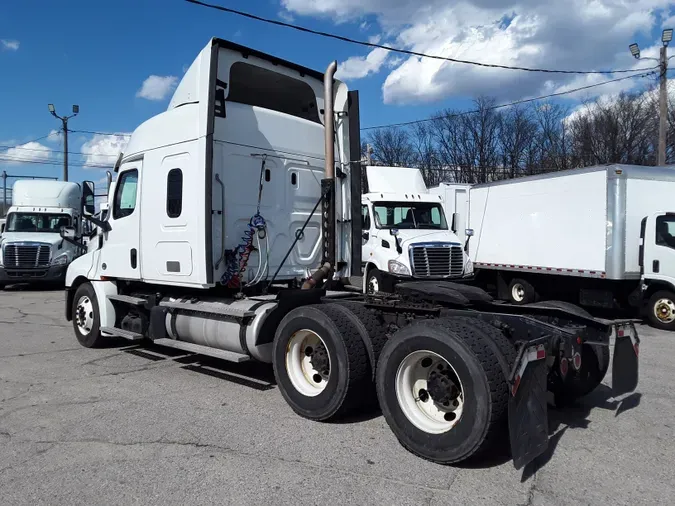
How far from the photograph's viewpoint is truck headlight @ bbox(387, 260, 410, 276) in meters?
12.4

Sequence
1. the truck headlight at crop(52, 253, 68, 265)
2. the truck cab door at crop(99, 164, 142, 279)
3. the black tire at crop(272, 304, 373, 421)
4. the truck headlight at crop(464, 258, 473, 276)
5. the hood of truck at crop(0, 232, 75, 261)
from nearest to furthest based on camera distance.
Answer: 1. the black tire at crop(272, 304, 373, 421)
2. the truck cab door at crop(99, 164, 142, 279)
3. the truck headlight at crop(464, 258, 473, 276)
4. the hood of truck at crop(0, 232, 75, 261)
5. the truck headlight at crop(52, 253, 68, 265)

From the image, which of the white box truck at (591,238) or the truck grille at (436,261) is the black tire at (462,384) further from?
the white box truck at (591,238)

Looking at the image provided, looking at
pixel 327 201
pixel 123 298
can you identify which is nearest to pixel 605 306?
pixel 327 201

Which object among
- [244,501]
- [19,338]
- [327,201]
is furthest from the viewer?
[19,338]

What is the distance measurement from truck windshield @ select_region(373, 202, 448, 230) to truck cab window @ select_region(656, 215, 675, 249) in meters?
4.54

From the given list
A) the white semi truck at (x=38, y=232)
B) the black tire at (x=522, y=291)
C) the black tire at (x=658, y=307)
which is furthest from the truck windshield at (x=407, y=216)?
the white semi truck at (x=38, y=232)

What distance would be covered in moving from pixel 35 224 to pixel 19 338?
11.6 meters

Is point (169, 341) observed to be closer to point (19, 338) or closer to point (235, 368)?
point (235, 368)

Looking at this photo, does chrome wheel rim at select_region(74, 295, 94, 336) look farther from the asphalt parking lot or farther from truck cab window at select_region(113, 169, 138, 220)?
the asphalt parking lot

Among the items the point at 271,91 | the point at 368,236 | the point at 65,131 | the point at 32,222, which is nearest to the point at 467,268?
the point at 368,236

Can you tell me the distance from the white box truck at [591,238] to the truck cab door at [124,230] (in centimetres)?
899

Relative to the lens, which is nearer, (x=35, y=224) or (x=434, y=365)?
(x=434, y=365)

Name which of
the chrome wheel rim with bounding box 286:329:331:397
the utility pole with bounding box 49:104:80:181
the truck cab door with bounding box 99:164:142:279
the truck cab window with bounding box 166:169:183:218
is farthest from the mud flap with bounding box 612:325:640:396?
the utility pole with bounding box 49:104:80:181

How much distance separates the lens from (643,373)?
7.29 m
